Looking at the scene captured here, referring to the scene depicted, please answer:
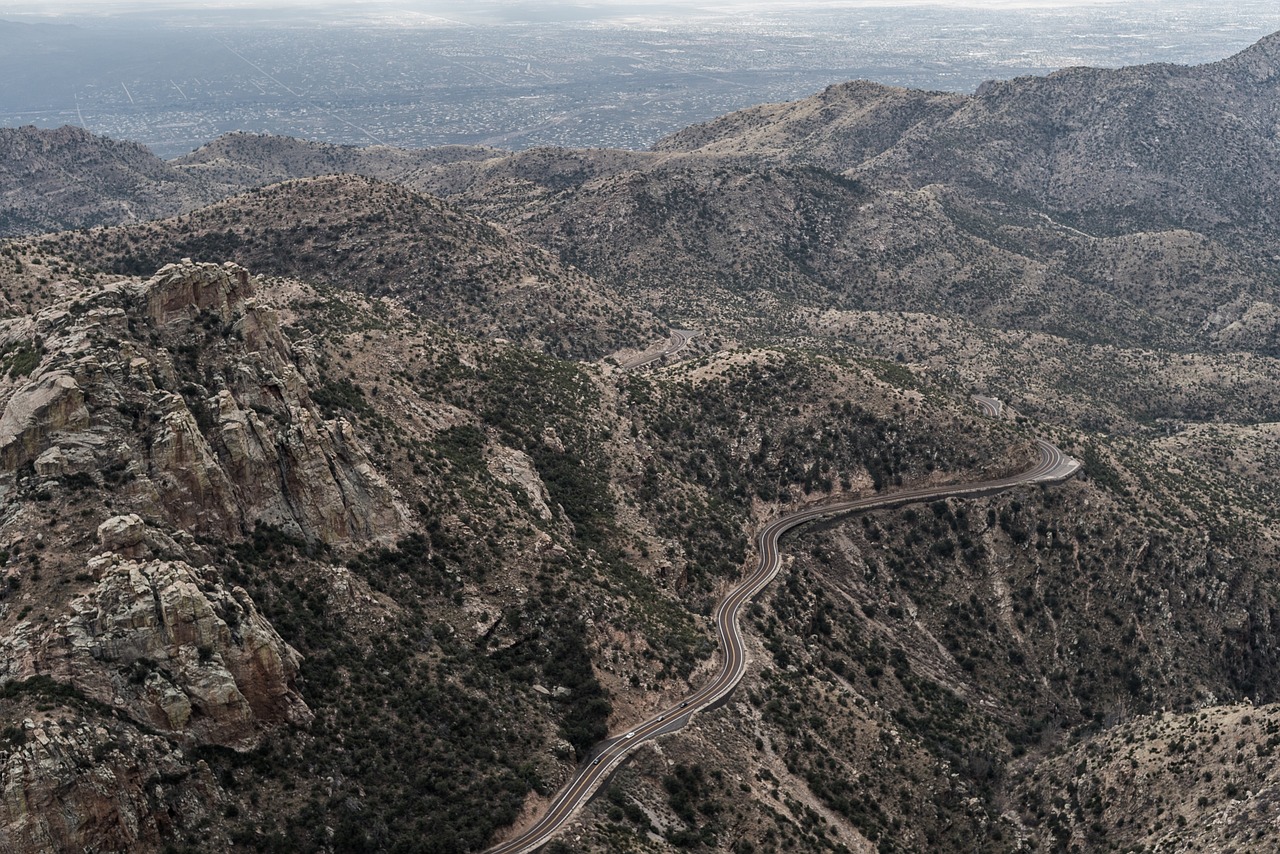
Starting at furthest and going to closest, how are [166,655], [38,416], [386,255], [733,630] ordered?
[386,255]
[733,630]
[38,416]
[166,655]

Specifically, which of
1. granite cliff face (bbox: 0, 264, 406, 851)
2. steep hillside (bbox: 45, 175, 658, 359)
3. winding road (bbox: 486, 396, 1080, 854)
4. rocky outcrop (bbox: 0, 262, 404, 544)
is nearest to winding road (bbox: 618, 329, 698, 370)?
steep hillside (bbox: 45, 175, 658, 359)

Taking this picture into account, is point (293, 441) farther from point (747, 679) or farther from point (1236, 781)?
point (1236, 781)

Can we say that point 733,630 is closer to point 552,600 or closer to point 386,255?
point 552,600

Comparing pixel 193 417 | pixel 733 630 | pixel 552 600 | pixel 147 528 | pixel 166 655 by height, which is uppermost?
pixel 193 417

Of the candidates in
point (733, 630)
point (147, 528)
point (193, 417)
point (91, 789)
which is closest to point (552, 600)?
point (733, 630)

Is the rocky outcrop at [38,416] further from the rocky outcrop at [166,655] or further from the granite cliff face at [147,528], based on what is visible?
the rocky outcrop at [166,655]
